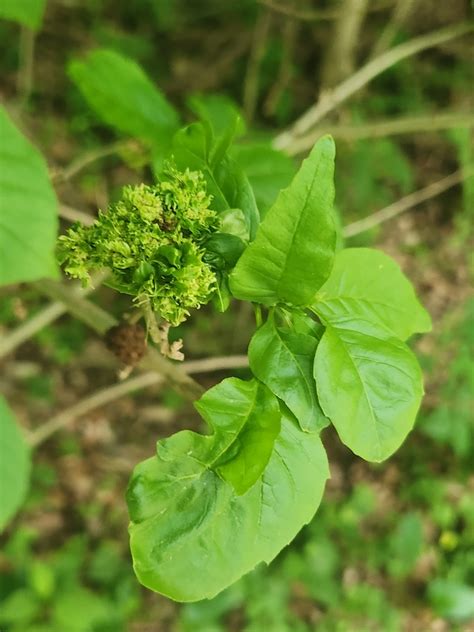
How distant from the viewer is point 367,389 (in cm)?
102

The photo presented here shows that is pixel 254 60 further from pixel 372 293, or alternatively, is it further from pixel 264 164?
pixel 372 293

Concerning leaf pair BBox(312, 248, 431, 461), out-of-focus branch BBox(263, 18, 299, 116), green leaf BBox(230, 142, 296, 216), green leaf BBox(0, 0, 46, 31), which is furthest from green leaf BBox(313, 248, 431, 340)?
out-of-focus branch BBox(263, 18, 299, 116)

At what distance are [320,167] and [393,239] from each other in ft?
10.3

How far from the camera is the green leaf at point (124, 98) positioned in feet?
6.18

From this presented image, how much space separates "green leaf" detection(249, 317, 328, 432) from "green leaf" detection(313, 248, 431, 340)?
0.38ft

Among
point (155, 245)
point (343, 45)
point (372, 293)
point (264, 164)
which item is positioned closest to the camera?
point (155, 245)

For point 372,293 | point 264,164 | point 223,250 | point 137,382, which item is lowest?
point 137,382

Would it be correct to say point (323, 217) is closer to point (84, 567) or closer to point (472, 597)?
point (84, 567)

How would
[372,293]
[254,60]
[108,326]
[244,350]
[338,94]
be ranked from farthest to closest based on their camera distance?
[254,60] < [244,350] < [338,94] < [108,326] < [372,293]

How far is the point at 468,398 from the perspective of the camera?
3.39 meters

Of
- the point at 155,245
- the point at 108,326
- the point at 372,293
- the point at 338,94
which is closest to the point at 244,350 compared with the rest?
the point at 338,94

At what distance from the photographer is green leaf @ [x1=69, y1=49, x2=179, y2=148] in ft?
6.18

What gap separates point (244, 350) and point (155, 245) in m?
2.52

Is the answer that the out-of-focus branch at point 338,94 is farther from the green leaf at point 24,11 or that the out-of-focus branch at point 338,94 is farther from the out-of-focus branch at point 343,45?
the green leaf at point 24,11
